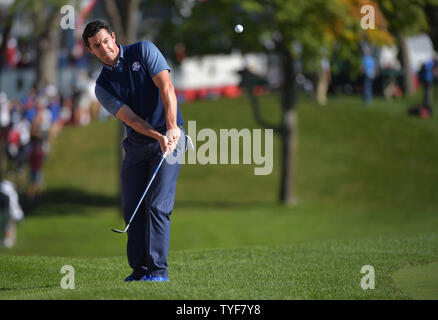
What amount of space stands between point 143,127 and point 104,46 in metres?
0.72

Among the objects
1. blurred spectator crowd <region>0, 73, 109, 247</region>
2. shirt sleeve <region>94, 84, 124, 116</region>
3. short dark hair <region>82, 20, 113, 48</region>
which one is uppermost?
blurred spectator crowd <region>0, 73, 109, 247</region>

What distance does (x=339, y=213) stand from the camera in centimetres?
2156

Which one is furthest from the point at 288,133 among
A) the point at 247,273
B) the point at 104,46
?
the point at 104,46

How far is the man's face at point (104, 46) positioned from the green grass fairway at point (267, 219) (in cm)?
182

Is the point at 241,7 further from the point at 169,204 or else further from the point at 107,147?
the point at 169,204

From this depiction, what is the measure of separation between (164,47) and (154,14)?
17.4m

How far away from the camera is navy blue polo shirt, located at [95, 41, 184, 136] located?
6.98 metres

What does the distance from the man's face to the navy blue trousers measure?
69cm

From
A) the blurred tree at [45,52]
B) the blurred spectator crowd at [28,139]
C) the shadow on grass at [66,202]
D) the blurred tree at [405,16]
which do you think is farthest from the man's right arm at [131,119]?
the blurred tree at [45,52]

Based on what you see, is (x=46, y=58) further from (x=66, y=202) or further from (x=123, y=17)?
(x=123, y=17)

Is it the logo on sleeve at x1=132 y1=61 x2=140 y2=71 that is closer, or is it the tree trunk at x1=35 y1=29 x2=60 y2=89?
the logo on sleeve at x1=132 y1=61 x2=140 y2=71

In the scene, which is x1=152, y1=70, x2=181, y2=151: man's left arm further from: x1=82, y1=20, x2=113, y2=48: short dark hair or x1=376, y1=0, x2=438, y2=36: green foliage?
x1=376, y1=0, x2=438, y2=36: green foliage

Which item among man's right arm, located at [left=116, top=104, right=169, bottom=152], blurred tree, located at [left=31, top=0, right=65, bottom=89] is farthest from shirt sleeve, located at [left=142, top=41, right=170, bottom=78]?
blurred tree, located at [left=31, top=0, right=65, bottom=89]
